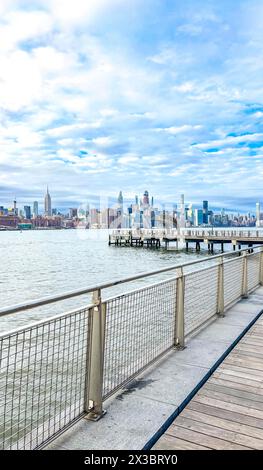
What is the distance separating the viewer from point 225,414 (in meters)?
2.95

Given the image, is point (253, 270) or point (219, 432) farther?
point (253, 270)

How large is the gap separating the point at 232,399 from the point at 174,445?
38.5 inches

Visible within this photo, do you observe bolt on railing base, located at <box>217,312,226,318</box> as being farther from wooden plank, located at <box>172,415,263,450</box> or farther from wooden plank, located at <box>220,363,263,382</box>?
wooden plank, located at <box>172,415,263,450</box>

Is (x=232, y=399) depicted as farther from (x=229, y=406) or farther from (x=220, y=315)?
(x=220, y=315)

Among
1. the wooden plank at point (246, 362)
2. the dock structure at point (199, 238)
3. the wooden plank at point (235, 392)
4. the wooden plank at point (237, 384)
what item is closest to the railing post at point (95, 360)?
the wooden plank at point (235, 392)

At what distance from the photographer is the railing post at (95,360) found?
2865mm

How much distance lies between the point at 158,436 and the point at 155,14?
1165cm

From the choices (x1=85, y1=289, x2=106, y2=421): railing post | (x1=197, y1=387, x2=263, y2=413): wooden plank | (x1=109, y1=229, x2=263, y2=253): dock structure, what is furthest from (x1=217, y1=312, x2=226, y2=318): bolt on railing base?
(x1=109, y1=229, x2=263, y2=253): dock structure

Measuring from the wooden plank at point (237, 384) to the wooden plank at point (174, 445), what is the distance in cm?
114

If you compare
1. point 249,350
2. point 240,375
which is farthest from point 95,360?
point 249,350
